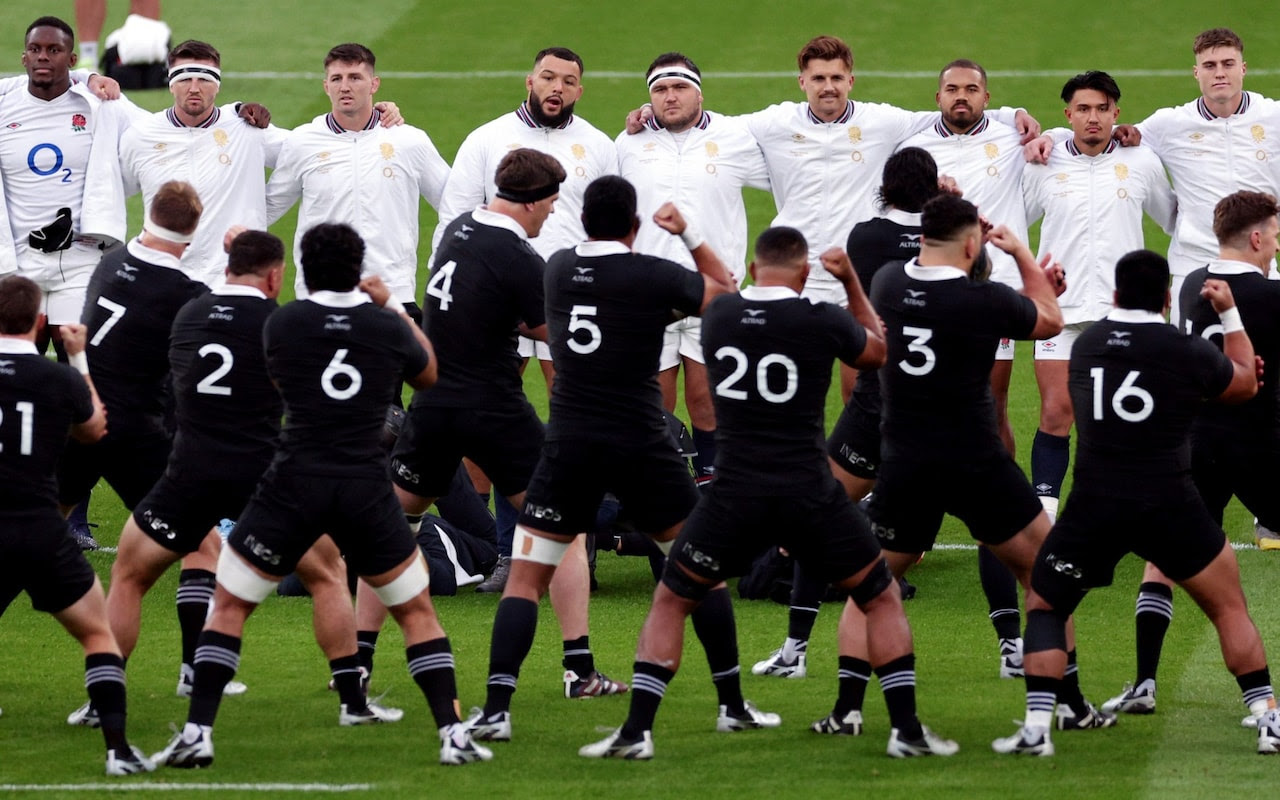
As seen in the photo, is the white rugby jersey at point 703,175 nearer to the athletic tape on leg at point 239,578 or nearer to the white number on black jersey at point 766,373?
the white number on black jersey at point 766,373

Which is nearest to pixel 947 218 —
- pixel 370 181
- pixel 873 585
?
pixel 873 585

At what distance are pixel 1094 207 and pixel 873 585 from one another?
4237mm

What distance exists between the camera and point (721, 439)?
744cm

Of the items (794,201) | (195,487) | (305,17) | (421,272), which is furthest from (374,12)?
(195,487)

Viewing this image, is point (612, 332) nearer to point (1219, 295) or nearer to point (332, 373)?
point (332, 373)

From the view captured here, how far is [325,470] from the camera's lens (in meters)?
7.27

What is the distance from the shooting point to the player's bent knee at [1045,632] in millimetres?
7504

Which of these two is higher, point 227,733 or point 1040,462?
point 1040,462

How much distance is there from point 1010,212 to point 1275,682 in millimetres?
3374

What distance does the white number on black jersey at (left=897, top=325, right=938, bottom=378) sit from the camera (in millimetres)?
7723

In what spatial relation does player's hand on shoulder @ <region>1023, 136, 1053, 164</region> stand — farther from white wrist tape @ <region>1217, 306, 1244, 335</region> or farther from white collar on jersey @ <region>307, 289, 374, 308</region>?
white collar on jersey @ <region>307, 289, 374, 308</region>

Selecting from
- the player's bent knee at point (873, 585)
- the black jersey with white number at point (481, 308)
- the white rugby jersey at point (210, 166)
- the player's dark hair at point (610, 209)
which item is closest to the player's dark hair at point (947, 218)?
the player's dark hair at point (610, 209)

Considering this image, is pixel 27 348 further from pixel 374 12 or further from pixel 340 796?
pixel 374 12

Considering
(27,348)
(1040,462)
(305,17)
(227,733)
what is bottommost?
(227,733)
